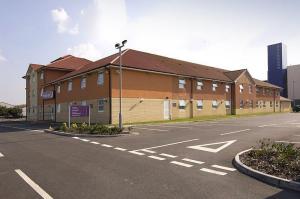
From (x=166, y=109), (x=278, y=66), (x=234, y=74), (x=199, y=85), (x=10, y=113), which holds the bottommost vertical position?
(x=10, y=113)

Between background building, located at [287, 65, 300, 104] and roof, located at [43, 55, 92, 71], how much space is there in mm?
66785

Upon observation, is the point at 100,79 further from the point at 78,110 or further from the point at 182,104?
the point at 182,104

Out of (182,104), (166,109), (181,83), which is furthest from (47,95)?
(182,104)

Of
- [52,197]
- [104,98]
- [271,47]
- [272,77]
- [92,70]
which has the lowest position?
[52,197]

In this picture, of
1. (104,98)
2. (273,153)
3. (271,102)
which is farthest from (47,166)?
(271,102)

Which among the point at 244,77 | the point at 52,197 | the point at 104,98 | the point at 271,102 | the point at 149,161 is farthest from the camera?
the point at 271,102

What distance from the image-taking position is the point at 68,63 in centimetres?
4222

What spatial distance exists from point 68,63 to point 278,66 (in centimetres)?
7066

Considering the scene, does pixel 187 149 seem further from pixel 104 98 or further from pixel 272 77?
pixel 272 77

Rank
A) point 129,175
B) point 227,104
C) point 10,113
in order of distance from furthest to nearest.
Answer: point 10,113
point 227,104
point 129,175

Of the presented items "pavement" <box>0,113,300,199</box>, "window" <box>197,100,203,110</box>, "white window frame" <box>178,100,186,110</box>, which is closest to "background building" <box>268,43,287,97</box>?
"window" <box>197,100,203,110</box>

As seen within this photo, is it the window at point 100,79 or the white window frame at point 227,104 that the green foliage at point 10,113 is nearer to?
the window at point 100,79

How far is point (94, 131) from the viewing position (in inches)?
685

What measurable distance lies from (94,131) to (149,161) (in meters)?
9.08
